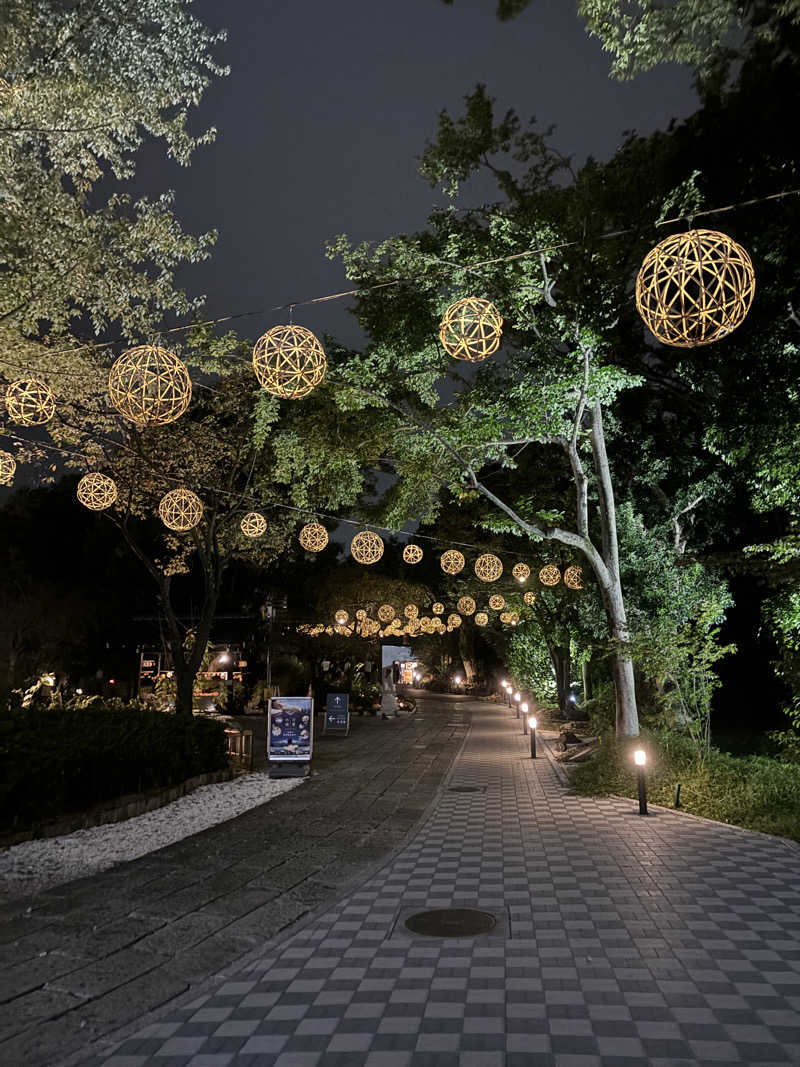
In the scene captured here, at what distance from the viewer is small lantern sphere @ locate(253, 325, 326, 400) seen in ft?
25.5

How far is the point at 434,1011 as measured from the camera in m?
4.37

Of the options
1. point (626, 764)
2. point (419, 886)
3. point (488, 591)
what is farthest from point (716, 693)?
point (419, 886)

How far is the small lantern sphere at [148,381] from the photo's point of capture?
26.5 feet

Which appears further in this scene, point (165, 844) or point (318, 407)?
point (318, 407)

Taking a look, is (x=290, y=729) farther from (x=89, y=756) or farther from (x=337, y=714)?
(x=337, y=714)

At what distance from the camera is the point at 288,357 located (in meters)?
7.84

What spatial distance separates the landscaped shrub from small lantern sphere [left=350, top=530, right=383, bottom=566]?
5049 mm

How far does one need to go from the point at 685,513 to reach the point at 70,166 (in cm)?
1536

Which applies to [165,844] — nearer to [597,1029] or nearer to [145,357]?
[145,357]

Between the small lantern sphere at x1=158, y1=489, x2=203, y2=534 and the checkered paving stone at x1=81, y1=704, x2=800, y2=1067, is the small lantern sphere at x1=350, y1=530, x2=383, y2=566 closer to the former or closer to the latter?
the small lantern sphere at x1=158, y1=489, x2=203, y2=534

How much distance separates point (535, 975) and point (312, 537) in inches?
499

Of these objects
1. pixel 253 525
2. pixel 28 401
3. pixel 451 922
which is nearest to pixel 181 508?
pixel 253 525

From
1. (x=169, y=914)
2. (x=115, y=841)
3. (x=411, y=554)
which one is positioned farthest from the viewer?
(x=411, y=554)

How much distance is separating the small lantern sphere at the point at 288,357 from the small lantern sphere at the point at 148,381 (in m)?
0.95
